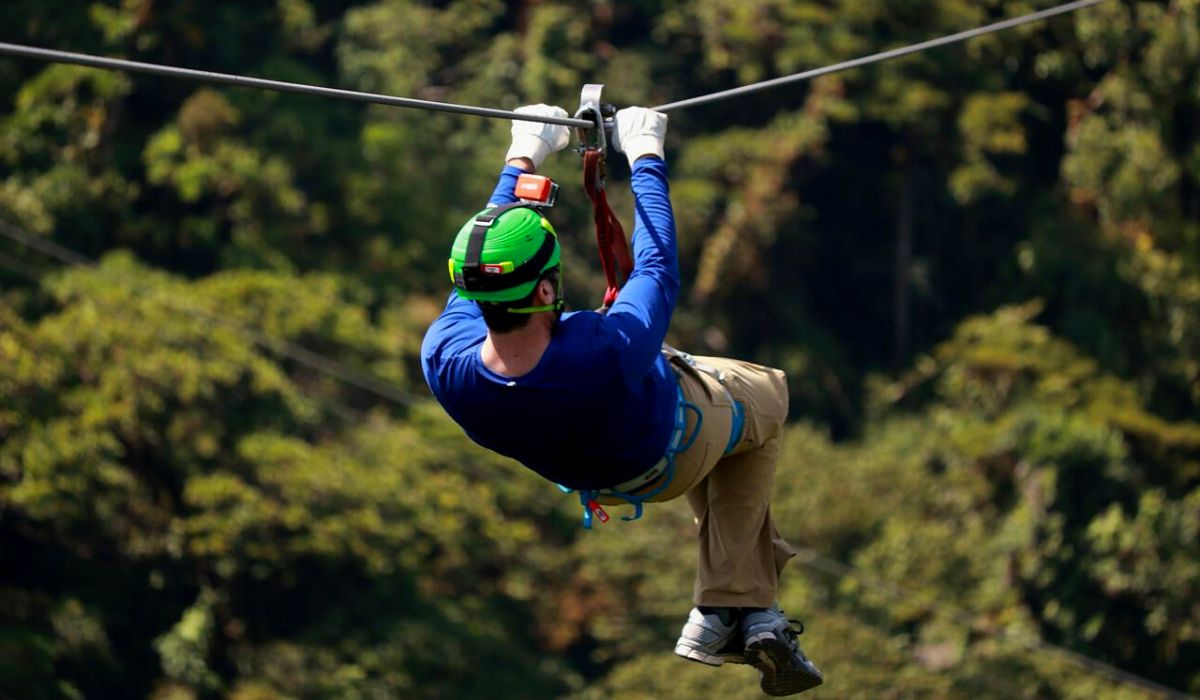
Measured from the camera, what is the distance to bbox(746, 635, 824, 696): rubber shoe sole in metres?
4.17

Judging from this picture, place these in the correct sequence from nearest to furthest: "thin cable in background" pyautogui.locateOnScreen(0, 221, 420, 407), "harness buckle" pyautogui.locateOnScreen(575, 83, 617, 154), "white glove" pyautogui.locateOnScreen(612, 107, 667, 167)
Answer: "white glove" pyautogui.locateOnScreen(612, 107, 667, 167) → "harness buckle" pyautogui.locateOnScreen(575, 83, 617, 154) → "thin cable in background" pyautogui.locateOnScreen(0, 221, 420, 407)

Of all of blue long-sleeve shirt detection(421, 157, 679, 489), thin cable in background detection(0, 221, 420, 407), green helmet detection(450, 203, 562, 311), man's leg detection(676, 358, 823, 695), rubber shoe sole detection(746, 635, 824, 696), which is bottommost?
rubber shoe sole detection(746, 635, 824, 696)

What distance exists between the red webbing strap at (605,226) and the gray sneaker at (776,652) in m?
0.75

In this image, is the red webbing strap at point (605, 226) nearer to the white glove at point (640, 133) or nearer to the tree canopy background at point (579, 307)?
the white glove at point (640, 133)

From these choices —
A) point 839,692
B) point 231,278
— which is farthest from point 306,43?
point 839,692

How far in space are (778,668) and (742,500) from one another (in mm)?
353

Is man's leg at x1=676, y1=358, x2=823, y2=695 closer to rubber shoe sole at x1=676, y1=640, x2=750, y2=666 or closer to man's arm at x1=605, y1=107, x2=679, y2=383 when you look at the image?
rubber shoe sole at x1=676, y1=640, x2=750, y2=666

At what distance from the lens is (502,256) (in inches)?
140

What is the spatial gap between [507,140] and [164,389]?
528 cm

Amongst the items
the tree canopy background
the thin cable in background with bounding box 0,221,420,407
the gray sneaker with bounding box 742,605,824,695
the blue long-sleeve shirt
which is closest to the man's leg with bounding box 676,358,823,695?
the gray sneaker with bounding box 742,605,824,695

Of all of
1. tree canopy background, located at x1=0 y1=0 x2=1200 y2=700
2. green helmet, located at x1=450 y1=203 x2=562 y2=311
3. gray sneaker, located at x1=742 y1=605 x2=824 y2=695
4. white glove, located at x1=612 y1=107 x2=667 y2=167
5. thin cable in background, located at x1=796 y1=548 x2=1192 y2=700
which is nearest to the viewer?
green helmet, located at x1=450 y1=203 x2=562 y2=311

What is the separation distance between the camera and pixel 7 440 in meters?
13.4

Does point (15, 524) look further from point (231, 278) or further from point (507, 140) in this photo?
point (507, 140)

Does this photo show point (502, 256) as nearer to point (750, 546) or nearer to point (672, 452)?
point (672, 452)
